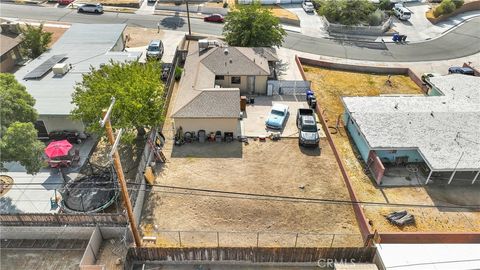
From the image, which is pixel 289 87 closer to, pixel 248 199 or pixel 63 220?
pixel 248 199

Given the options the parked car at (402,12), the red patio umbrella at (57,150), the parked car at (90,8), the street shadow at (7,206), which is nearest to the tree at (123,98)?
the red patio umbrella at (57,150)

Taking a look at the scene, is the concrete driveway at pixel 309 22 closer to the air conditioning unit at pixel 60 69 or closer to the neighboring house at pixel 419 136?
the neighboring house at pixel 419 136

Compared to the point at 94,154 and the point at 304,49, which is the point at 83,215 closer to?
the point at 94,154

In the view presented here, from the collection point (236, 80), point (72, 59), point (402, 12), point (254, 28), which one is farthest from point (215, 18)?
point (402, 12)

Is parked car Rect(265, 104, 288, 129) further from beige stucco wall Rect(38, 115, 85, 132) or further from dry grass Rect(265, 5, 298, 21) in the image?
dry grass Rect(265, 5, 298, 21)

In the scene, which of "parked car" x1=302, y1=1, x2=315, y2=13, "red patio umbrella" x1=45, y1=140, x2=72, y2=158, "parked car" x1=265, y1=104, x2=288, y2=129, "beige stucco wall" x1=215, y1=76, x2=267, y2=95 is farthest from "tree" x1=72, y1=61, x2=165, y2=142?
"parked car" x1=302, y1=1, x2=315, y2=13

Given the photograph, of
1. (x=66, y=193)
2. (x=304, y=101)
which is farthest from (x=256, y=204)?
(x=304, y=101)

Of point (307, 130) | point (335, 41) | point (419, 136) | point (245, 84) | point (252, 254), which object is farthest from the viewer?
point (335, 41)

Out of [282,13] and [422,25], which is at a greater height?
[282,13]
